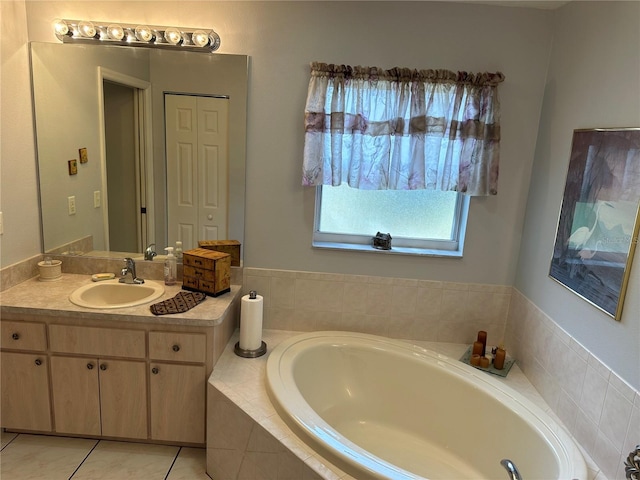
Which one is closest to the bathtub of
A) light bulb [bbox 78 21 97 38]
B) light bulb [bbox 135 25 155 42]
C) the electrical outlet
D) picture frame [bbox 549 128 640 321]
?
picture frame [bbox 549 128 640 321]

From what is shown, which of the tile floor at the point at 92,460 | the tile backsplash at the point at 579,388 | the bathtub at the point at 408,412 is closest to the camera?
the tile backsplash at the point at 579,388

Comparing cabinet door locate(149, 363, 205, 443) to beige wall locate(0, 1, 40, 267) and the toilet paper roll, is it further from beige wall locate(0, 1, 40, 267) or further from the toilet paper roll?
beige wall locate(0, 1, 40, 267)

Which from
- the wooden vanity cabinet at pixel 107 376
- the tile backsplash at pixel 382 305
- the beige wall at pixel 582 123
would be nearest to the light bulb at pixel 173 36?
the tile backsplash at pixel 382 305

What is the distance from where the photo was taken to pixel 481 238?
2.57 m

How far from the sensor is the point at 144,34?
2297mm

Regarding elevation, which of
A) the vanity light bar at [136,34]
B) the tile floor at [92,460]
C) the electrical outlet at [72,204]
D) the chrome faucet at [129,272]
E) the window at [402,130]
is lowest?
the tile floor at [92,460]

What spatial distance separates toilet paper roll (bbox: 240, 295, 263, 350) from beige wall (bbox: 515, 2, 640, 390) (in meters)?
1.50

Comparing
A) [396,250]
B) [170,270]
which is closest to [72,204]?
[170,270]

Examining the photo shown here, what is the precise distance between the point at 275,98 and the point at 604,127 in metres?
1.62

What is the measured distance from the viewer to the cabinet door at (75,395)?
2.18m

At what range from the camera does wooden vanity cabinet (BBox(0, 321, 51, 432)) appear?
7.02 feet

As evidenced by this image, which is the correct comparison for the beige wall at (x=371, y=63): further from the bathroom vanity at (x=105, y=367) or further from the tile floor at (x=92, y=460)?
the tile floor at (x=92, y=460)

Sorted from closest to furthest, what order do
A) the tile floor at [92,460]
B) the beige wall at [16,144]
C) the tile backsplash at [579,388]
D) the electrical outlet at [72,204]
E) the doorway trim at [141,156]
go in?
the tile backsplash at [579,388]
the tile floor at [92,460]
the beige wall at [16,144]
the doorway trim at [141,156]
the electrical outlet at [72,204]

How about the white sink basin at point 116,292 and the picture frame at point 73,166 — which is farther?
the picture frame at point 73,166
